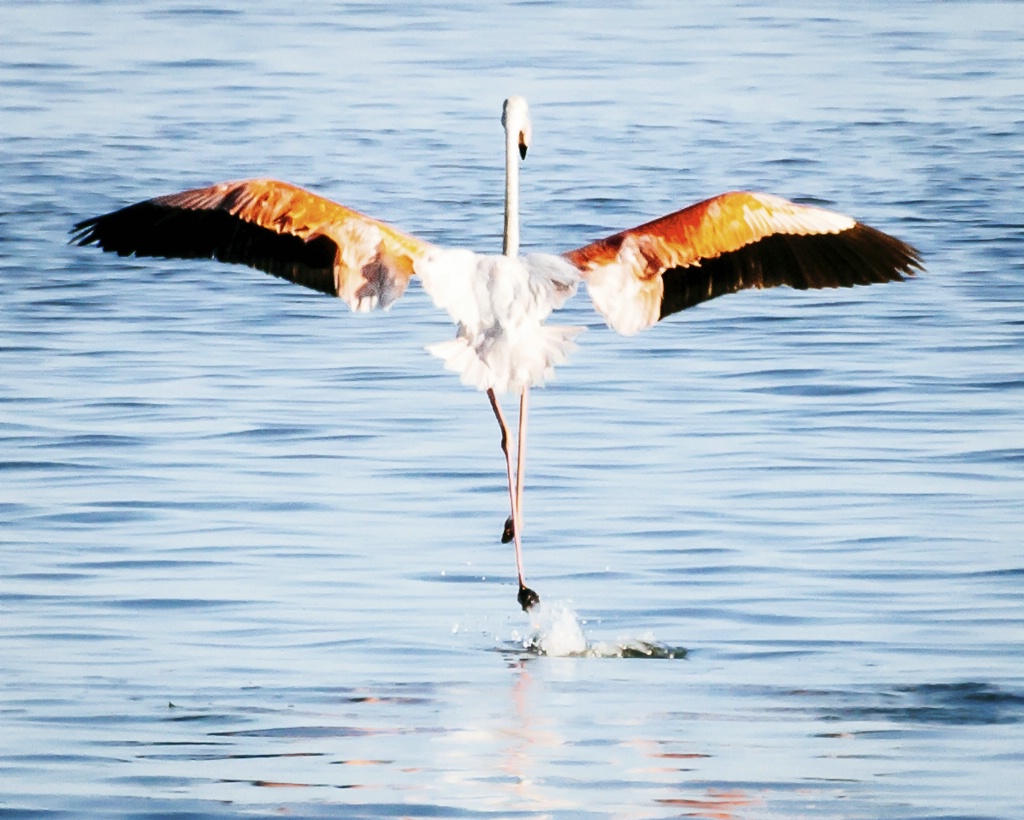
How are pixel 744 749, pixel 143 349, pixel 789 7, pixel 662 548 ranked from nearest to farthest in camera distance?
pixel 744 749, pixel 662 548, pixel 143 349, pixel 789 7

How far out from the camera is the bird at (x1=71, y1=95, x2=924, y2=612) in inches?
347

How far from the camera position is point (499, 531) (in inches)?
411

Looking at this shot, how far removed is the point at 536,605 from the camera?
882cm

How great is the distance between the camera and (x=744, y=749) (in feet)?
23.9

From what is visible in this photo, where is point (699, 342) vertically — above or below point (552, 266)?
below

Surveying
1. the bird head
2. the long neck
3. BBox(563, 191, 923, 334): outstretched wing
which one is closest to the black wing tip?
BBox(563, 191, 923, 334): outstretched wing

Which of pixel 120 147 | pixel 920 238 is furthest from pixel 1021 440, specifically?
pixel 120 147

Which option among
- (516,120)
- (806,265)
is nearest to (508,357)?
(516,120)

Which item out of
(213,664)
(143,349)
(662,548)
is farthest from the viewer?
(143,349)

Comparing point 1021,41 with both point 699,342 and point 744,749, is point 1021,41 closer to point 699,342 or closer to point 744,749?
point 699,342

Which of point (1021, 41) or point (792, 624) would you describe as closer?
point (792, 624)

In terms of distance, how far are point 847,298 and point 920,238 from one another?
253 centimetres

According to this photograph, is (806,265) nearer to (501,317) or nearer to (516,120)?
(516,120)

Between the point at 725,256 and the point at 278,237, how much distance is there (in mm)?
1909
